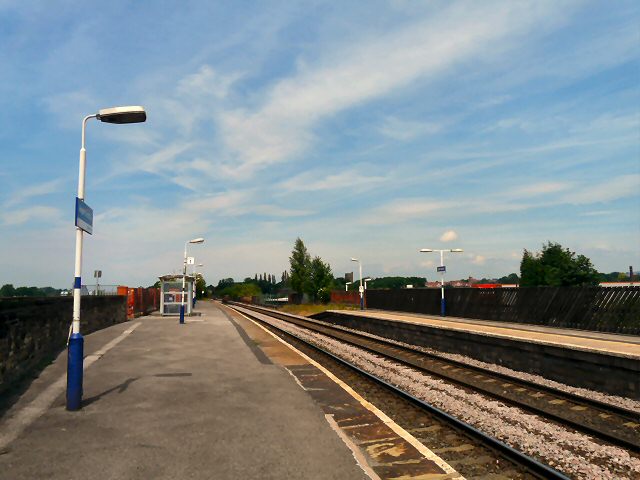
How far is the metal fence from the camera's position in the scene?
18.6 metres

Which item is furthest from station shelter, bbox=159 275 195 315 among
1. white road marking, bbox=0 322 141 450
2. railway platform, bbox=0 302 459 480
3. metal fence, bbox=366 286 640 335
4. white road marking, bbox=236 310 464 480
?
white road marking, bbox=236 310 464 480

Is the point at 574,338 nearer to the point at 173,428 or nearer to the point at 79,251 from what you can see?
the point at 173,428

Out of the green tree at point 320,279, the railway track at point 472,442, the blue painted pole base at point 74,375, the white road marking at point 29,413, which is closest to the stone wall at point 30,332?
the white road marking at point 29,413

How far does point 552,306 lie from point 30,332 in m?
21.6

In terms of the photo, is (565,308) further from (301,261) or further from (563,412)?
(301,261)

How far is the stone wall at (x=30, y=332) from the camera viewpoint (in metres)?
9.46

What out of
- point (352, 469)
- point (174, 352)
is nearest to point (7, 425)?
point (352, 469)

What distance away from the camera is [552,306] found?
74.7 feet

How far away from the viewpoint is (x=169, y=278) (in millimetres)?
32719

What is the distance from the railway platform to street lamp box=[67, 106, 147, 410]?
44 cm

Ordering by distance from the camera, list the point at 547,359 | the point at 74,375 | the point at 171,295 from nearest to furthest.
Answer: the point at 74,375 → the point at 547,359 → the point at 171,295

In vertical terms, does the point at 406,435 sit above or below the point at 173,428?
below

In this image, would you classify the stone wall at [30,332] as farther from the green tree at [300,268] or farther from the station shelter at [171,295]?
the green tree at [300,268]

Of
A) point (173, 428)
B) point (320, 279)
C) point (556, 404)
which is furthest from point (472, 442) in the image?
point (320, 279)
